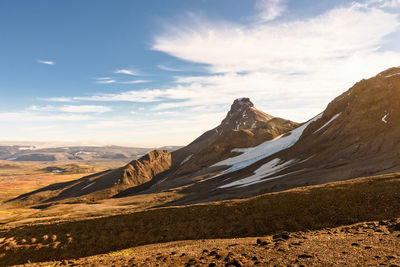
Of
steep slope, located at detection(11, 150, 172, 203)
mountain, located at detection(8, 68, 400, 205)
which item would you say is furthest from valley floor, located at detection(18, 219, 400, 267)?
steep slope, located at detection(11, 150, 172, 203)

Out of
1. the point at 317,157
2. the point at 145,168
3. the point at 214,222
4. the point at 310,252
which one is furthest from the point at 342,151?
the point at 145,168

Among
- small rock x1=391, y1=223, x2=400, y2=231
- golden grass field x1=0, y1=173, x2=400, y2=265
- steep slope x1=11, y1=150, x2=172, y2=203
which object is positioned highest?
small rock x1=391, y1=223, x2=400, y2=231

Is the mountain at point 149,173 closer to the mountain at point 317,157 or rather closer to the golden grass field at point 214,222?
the mountain at point 317,157

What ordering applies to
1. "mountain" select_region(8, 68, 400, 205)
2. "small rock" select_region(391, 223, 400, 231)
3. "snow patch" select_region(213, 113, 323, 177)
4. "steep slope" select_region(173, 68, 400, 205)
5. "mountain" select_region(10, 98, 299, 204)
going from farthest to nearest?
"mountain" select_region(10, 98, 299, 204)
"snow patch" select_region(213, 113, 323, 177)
"mountain" select_region(8, 68, 400, 205)
"steep slope" select_region(173, 68, 400, 205)
"small rock" select_region(391, 223, 400, 231)

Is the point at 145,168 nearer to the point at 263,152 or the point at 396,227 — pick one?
the point at 263,152

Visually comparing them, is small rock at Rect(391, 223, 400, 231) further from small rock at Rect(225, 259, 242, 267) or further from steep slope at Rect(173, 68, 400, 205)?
steep slope at Rect(173, 68, 400, 205)

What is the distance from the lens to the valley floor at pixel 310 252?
549 inches

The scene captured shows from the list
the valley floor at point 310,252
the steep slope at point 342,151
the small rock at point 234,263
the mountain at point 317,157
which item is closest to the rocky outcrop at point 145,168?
the mountain at point 317,157

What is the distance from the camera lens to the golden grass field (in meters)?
24.8

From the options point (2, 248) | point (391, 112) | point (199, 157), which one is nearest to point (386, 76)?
point (391, 112)

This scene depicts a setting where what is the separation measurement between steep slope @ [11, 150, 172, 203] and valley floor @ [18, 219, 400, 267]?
11144cm

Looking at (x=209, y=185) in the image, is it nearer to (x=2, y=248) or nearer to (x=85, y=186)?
(x=2, y=248)

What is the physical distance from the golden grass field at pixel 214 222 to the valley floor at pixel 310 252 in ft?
13.2

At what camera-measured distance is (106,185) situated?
129 meters
